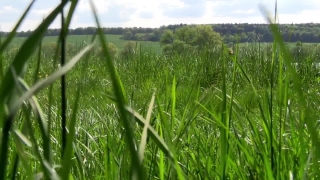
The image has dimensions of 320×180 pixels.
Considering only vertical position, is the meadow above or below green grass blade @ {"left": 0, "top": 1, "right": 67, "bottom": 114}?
below

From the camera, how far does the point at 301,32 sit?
245cm

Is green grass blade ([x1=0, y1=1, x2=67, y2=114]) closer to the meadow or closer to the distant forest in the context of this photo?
the meadow

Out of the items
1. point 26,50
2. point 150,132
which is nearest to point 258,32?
point 150,132

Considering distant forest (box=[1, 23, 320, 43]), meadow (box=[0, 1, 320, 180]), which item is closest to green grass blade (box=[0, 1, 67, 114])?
meadow (box=[0, 1, 320, 180])

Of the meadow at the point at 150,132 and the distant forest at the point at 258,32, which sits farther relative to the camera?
the distant forest at the point at 258,32

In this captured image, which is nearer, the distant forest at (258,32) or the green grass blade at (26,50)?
the green grass blade at (26,50)

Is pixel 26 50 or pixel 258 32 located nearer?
pixel 26 50

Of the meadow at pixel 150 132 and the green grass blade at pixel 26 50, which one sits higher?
the green grass blade at pixel 26 50

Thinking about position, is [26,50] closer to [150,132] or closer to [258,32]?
[150,132]

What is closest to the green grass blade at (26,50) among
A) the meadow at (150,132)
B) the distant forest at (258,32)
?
the meadow at (150,132)

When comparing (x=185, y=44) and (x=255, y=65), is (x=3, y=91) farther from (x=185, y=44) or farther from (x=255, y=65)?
(x=185, y=44)

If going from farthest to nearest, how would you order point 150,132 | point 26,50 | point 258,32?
point 258,32
point 150,132
point 26,50

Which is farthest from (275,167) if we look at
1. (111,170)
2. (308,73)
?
(308,73)

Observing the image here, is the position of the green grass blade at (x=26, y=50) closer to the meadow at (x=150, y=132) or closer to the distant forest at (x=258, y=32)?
the meadow at (x=150, y=132)
